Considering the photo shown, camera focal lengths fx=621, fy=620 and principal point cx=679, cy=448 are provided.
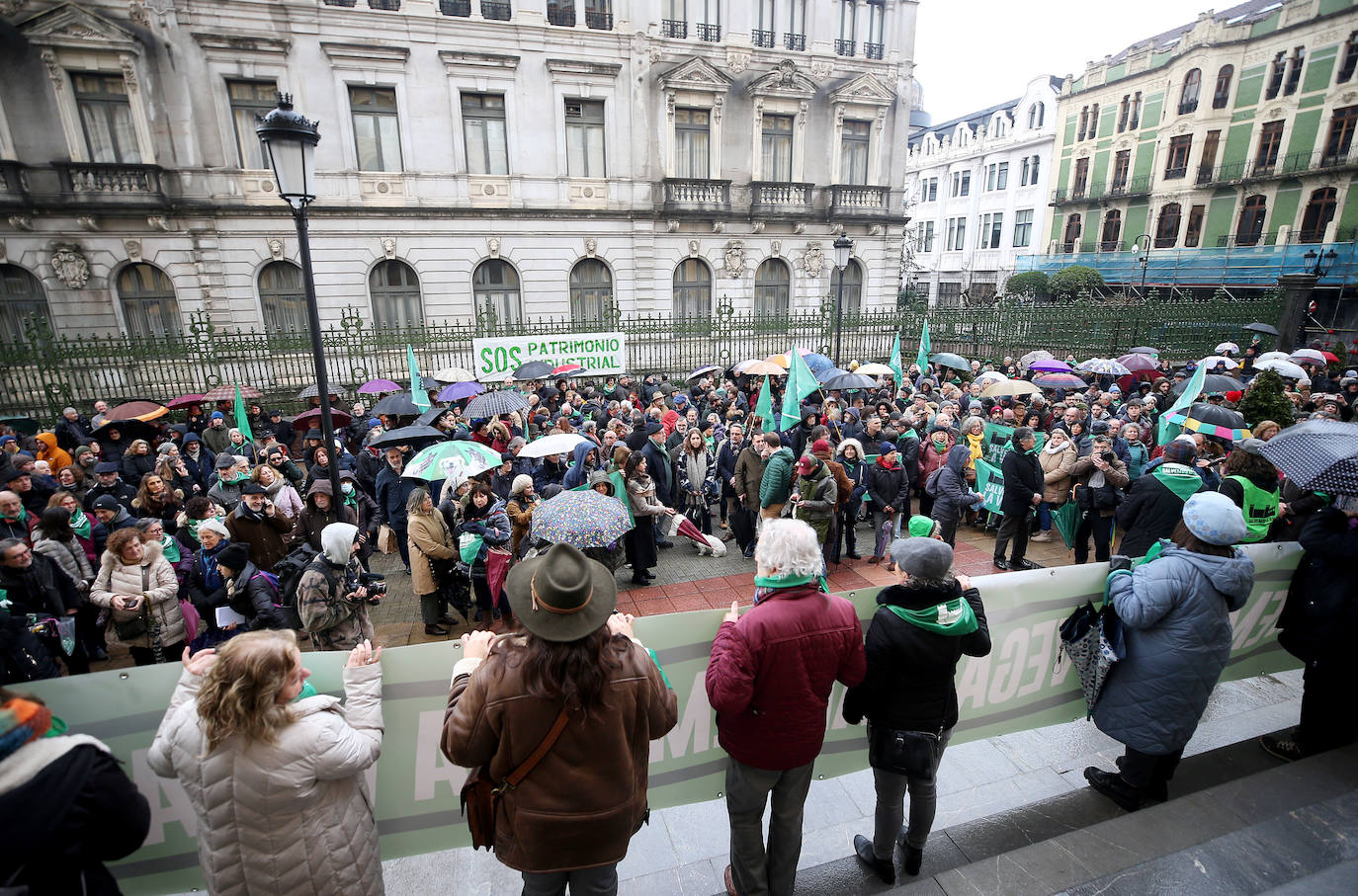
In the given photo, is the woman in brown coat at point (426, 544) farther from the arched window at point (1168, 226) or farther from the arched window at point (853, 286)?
the arched window at point (1168, 226)

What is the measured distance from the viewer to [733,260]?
2267 centimetres

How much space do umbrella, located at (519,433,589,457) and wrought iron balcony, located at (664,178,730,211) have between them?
1592 centimetres

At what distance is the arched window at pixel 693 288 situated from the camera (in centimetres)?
2272

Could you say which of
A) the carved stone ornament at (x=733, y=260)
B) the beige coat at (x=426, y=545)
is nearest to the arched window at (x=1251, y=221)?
the carved stone ornament at (x=733, y=260)

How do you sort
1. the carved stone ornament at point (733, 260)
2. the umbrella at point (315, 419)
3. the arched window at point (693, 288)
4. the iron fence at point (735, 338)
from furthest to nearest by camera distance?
the arched window at point (693, 288), the carved stone ornament at point (733, 260), the iron fence at point (735, 338), the umbrella at point (315, 419)

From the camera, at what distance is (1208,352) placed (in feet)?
→ 65.7

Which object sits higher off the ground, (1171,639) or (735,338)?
(735,338)

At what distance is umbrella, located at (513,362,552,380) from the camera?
534 inches

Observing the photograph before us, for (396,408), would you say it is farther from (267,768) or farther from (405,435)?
(267,768)

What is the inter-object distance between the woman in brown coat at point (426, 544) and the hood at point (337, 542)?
5.16 feet

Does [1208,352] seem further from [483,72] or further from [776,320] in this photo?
[483,72]

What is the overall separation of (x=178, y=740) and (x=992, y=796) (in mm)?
4201

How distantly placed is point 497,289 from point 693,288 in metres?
6.96

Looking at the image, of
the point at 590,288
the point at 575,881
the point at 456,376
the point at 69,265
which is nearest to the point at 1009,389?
the point at 575,881
